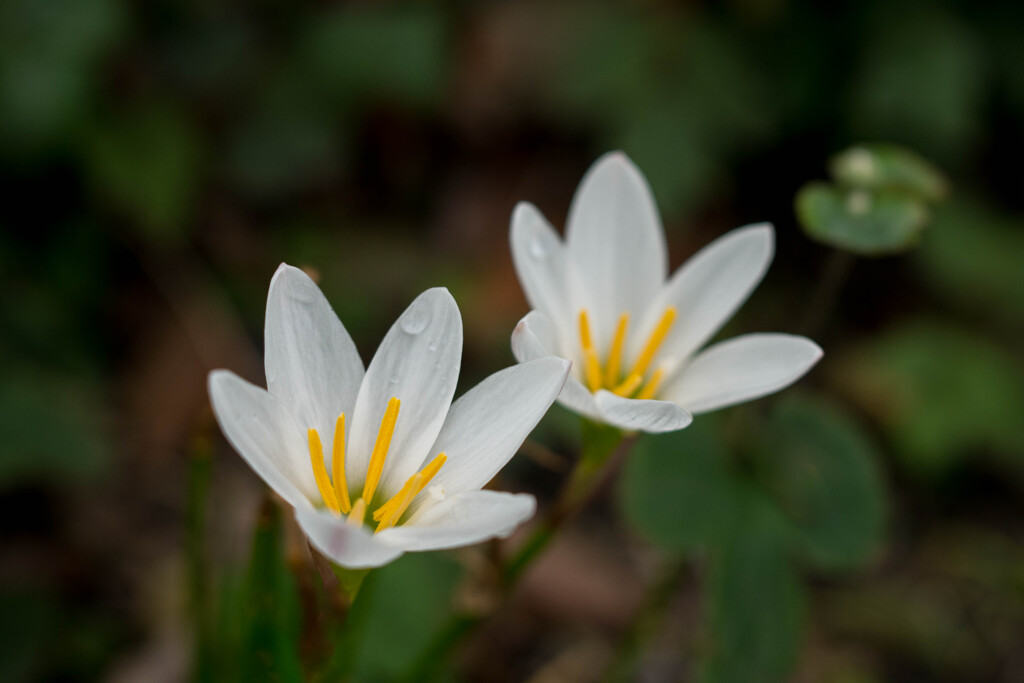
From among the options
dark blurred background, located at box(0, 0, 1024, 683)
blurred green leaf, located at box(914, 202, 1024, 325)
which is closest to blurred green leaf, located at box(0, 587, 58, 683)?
dark blurred background, located at box(0, 0, 1024, 683)

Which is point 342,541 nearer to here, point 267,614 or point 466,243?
point 267,614

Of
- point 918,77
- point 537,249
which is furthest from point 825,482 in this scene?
point 918,77

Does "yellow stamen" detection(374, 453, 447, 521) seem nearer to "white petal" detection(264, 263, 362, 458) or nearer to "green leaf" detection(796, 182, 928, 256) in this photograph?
"white petal" detection(264, 263, 362, 458)

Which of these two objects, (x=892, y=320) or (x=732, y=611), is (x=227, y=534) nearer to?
(x=732, y=611)

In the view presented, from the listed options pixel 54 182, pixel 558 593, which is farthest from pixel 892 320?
pixel 54 182

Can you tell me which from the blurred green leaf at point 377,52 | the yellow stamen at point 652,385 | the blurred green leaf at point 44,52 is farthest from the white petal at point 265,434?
the blurred green leaf at point 377,52

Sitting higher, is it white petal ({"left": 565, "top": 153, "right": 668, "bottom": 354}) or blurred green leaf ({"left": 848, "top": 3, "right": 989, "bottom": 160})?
white petal ({"left": 565, "top": 153, "right": 668, "bottom": 354})

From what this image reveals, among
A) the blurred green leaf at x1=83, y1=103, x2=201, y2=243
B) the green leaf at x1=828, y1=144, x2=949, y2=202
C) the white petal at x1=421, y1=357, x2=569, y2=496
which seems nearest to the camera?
the white petal at x1=421, y1=357, x2=569, y2=496
